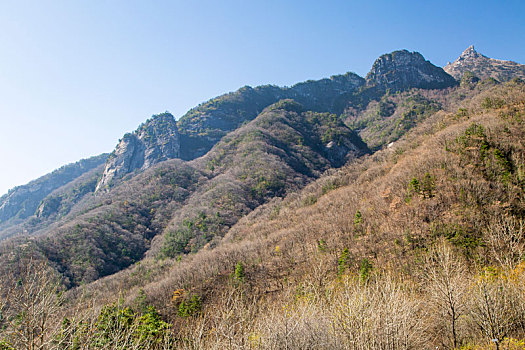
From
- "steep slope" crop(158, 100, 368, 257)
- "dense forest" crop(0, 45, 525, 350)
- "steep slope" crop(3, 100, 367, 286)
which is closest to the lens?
"dense forest" crop(0, 45, 525, 350)

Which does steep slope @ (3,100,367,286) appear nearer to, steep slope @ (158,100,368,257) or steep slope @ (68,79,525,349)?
steep slope @ (158,100,368,257)

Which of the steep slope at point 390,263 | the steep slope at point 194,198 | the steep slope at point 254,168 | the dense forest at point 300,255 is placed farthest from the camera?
the steep slope at point 254,168

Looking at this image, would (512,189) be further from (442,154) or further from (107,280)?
(107,280)

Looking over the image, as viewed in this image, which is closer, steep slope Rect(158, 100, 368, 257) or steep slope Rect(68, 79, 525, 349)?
steep slope Rect(68, 79, 525, 349)

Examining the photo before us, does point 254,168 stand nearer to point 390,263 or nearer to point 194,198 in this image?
point 194,198

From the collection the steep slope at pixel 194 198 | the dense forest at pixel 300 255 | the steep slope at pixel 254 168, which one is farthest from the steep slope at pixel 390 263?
the steep slope at pixel 254 168

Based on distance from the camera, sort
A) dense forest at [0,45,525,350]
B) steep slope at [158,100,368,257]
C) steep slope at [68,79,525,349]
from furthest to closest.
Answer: steep slope at [158,100,368,257]
steep slope at [68,79,525,349]
dense forest at [0,45,525,350]

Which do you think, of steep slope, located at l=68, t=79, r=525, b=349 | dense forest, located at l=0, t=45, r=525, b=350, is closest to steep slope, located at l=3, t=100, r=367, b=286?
dense forest, located at l=0, t=45, r=525, b=350

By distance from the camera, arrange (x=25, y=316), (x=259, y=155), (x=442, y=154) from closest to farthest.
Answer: (x=25, y=316), (x=442, y=154), (x=259, y=155)

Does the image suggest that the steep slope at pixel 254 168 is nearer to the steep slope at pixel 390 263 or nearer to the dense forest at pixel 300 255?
the dense forest at pixel 300 255

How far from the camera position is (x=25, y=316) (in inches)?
279

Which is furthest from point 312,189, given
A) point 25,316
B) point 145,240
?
point 25,316

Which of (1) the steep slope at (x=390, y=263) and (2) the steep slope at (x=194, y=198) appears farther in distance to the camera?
(2) the steep slope at (x=194, y=198)

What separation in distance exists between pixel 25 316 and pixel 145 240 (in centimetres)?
11837
